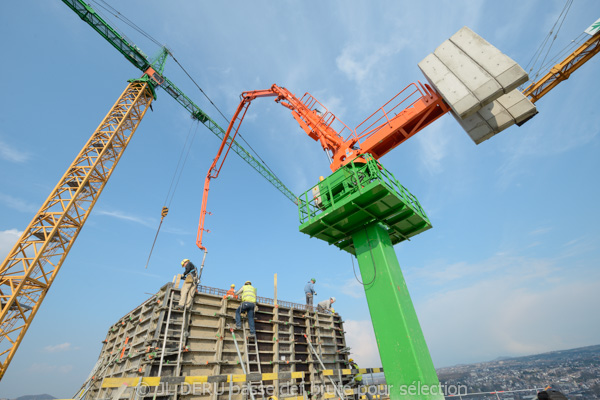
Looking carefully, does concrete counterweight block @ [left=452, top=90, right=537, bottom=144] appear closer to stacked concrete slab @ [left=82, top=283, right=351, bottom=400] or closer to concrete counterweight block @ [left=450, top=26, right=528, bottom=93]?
concrete counterweight block @ [left=450, top=26, right=528, bottom=93]

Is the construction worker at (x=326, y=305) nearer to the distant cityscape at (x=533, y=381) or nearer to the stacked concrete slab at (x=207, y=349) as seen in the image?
the stacked concrete slab at (x=207, y=349)

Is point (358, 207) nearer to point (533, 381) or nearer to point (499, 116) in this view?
point (499, 116)

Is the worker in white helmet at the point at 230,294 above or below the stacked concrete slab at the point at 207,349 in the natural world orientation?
above

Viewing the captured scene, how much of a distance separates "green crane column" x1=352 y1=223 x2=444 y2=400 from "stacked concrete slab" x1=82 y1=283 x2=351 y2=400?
13.0ft

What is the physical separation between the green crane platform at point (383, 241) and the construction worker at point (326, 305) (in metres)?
6.49

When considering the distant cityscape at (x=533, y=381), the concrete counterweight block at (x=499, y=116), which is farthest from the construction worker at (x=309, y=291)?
the concrete counterweight block at (x=499, y=116)

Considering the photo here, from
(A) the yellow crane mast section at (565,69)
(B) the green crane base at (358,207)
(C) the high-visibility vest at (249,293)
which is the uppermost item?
(A) the yellow crane mast section at (565,69)

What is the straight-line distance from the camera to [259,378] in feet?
26.1

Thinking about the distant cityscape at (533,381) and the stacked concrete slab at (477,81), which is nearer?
the stacked concrete slab at (477,81)

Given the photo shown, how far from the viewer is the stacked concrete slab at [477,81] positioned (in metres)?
7.16

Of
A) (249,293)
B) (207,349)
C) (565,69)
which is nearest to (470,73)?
(249,293)

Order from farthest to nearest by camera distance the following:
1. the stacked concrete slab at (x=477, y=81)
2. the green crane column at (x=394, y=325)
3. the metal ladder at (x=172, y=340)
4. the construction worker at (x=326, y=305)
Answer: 1. the construction worker at (x=326, y=305)
2. the metal ladder at (x=172, y=340)
3. the stacked concrete slab at (x=477, y=81)
4. the green crane column at (x=394, y=325)

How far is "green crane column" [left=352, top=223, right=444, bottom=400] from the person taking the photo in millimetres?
6016

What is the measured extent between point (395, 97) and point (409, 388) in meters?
9.54
